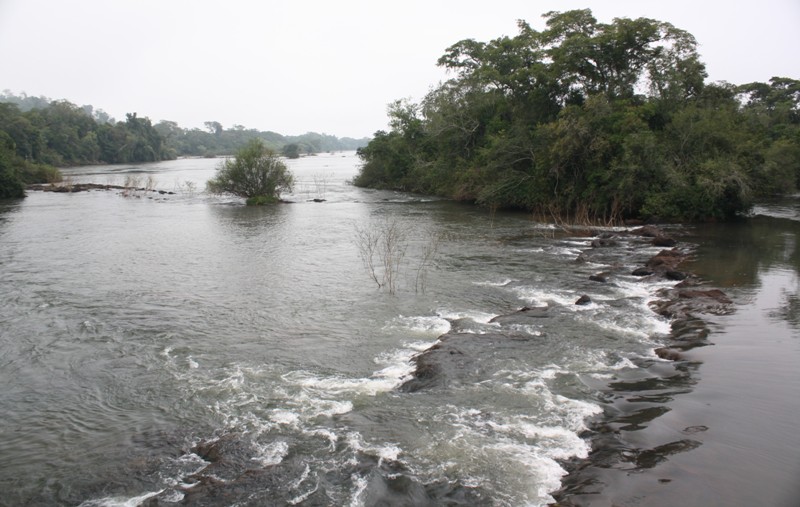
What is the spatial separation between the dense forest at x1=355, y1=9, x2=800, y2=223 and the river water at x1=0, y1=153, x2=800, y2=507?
6783 mm

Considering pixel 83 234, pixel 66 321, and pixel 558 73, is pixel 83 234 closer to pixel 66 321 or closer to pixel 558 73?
pixel 66 321

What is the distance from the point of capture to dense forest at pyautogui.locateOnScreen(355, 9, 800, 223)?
33.7 metres

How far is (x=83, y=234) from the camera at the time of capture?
32.0 meters

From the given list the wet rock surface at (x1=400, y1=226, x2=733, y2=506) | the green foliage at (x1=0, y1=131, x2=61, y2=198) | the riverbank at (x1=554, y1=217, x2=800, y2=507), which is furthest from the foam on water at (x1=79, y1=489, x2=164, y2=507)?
the green foliage at (x1=0, y1=131, x2=61, y2=198)

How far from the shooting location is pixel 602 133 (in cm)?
3594

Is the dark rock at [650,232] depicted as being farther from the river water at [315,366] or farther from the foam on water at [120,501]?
the foam on water at [120,501]

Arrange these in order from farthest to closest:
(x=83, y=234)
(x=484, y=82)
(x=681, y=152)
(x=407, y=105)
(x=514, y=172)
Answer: (x=407, y=105) < (x=484, y=82) < (x=514, y=172) < (x=681, y=152) < (x=83, y=234)

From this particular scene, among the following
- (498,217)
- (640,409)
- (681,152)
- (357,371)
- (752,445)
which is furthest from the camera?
(498,217)

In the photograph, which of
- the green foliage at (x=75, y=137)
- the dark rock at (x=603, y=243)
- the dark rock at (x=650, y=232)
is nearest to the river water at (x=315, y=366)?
the dark rock at (x=603, y=243)

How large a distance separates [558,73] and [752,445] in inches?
1494

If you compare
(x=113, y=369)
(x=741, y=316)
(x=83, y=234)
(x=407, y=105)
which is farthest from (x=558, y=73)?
(x=113, y=369)

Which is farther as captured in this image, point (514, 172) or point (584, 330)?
point (514, 172)

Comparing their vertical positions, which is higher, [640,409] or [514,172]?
[514,172]

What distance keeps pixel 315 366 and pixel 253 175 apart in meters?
39.9
